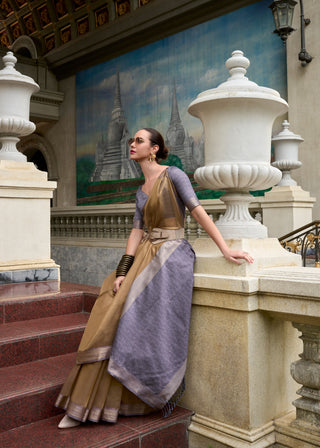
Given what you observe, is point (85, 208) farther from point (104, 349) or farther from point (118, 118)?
point (104, 349)

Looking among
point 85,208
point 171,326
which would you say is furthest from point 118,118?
point 171,326

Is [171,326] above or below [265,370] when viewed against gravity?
above

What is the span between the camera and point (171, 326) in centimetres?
250

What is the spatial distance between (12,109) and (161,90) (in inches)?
A: 322

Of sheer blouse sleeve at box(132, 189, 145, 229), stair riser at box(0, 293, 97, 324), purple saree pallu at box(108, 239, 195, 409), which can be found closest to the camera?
purple saree pallu at box(108, 239, 195, 409)

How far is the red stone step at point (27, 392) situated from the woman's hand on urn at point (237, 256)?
129 centimetres

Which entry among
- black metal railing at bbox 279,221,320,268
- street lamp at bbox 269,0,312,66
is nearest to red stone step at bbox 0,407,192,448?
black metal railing at bbox 279,221,320,268

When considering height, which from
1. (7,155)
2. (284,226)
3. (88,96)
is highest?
(88,96)

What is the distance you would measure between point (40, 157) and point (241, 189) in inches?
616

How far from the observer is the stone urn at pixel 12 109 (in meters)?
4.91

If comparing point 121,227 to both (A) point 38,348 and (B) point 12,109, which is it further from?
(A) point 38,348

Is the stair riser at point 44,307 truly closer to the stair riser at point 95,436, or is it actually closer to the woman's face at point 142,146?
the stair riser at point 95,436

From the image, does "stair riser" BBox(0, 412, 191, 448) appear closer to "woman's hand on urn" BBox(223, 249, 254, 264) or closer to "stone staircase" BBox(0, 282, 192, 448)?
"stone staircase" BBox(0, 282, 192, 448)

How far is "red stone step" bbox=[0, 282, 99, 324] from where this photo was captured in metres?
3.79
